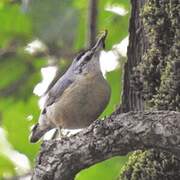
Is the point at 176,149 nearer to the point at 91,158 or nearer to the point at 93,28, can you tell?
the point at 91,158

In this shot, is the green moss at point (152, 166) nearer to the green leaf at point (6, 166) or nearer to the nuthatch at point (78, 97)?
the nuthatch at point (78, 97)

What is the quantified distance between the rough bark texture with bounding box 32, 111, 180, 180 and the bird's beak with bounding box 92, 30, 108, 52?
1595mm

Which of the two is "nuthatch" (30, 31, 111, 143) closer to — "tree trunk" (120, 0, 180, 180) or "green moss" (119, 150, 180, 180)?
"tree trunk" (120, 0, 180, 180)

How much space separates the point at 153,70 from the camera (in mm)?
3398

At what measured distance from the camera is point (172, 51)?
3299 millimetres

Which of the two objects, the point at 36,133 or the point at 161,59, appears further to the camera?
the point at 36,133

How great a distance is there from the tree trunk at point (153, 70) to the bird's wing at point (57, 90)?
1046 mm

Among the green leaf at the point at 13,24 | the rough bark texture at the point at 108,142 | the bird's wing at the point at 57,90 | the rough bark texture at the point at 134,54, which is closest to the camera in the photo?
the rough bark texture at the point at 108,142

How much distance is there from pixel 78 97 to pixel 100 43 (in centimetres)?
39

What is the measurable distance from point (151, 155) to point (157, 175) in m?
0.10

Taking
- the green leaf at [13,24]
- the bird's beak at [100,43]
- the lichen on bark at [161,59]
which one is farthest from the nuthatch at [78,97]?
the lichen on bark at [161,59]

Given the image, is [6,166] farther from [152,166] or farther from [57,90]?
[152,166]

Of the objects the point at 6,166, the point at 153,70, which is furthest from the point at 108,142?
the point at 6,166

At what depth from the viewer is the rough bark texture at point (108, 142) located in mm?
2539
